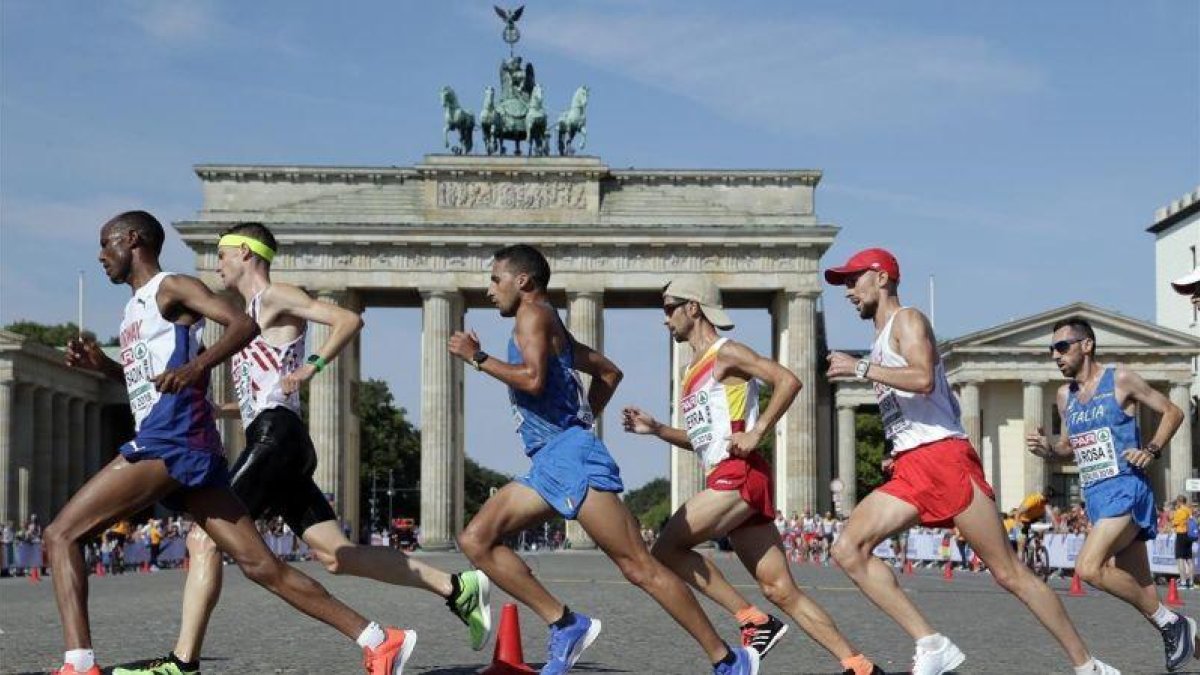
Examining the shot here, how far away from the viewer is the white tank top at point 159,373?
1075 centimetres

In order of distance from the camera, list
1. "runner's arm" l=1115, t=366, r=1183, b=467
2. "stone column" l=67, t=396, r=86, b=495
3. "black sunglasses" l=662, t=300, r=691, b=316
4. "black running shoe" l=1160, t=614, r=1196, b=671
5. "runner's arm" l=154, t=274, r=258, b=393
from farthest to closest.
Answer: "stone column" l=67, t=396, r=86, b=495 → "runner's arm" l=1115, t=366, r=1183, b=467 → "black sunglasses" l=662, t=300, r=691, b=316 → "black running shoe" l=1160, t=614, r=1196, b=671 → "runner's arm" l=154, t=274, r=258, b=393

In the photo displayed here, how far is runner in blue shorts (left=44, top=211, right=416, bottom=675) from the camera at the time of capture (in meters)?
10.6

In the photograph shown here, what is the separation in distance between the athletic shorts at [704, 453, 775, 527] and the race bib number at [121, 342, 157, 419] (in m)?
3.42

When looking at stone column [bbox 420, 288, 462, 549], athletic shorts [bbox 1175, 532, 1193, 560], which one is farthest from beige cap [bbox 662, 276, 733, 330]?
stone column [bbox 420, 288, 462, 549]

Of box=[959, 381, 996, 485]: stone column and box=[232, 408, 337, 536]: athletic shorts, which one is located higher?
box=[959, 381, 996, 485]: stone column

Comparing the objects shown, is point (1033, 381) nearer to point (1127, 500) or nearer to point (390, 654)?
point (1127, 500)

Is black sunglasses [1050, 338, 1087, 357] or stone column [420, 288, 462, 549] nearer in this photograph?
black sunglasses [1050, 338, 1087, 357]

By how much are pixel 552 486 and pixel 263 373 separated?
7.25 feet

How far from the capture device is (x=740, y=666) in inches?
452

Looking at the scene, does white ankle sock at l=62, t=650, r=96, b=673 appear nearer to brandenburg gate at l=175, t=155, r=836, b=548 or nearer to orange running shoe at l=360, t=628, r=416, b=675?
orange running shoe at l=360, t=628, r=416, b=675

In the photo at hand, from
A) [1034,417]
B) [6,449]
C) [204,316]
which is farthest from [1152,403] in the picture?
[1034,417]

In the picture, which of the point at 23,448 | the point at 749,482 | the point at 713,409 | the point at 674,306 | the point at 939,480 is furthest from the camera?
the point at 23,448

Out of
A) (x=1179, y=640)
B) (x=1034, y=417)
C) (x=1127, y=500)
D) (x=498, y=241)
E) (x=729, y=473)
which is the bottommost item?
(x=1179, y=640)

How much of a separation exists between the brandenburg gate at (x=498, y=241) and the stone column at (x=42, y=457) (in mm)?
6742
